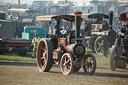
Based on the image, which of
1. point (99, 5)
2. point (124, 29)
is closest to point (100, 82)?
point (124, 29)

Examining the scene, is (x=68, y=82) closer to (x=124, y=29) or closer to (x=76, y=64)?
(x=76, y=64)

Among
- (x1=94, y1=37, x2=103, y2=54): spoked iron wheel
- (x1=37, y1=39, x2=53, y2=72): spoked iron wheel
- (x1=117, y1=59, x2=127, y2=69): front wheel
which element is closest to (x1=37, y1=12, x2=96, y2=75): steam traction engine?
(x1=37, y1=39, x2=53, y2=72): spoked iron wheel

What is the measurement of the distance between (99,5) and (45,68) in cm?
3246

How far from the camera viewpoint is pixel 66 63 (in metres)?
10.2

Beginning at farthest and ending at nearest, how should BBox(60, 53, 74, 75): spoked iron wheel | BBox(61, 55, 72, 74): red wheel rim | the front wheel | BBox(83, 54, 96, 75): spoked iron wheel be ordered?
the front wheel, BBox(61, 55, 72, 74): red wheel rim, BBox(83, 54, 96, 75): spoked iron wheel, BBox(60, 53, 74, 75): spoked iron wheel

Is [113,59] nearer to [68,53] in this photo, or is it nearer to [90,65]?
[90,65]

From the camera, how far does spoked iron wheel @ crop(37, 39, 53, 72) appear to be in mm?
10758

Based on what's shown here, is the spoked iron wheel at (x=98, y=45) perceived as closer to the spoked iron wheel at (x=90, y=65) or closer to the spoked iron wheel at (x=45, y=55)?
the spoked iron wheel at (x=45, y=55)

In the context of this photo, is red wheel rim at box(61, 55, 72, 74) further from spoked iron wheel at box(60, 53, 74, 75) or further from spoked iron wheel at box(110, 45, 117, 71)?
spoked iron wheel at box(110, 45, 117, 71)

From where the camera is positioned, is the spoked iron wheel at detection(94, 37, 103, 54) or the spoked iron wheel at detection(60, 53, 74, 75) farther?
the spoked iron wheel at detection(94, 37, 103, 54)

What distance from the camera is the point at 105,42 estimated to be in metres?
18.6

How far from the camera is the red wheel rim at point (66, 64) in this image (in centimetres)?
1015

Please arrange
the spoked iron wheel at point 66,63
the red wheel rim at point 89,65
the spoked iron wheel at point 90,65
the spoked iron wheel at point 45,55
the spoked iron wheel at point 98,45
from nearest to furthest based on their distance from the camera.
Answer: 1. the spoked iron wheel at point 66,63
2. the spoked iron wheel at point 90,65
3. the red wheel rim at point 89,65
4. the spoked iron wheel at point 45,55
5. the spoked iron wheel at point 98,45

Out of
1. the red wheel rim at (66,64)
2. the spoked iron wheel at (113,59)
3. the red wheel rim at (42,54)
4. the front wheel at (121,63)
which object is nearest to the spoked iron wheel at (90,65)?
the red wheel rim at (66,64)
